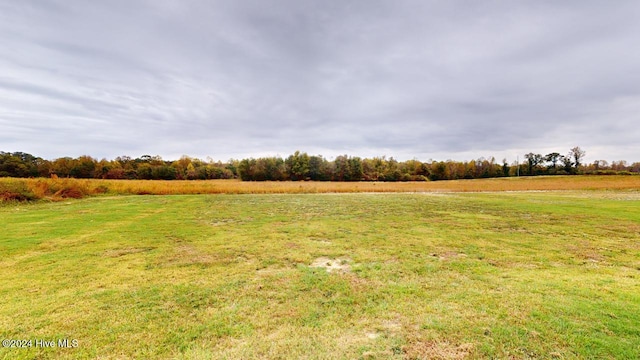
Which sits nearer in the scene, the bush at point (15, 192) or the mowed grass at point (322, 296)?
the mowed grass at point (322, 296)

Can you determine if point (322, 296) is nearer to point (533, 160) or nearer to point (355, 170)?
point (355, 170)

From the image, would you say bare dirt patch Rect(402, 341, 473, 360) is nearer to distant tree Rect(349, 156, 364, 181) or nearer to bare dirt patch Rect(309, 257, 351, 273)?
bare dirt patch Rect(309, 257, 351, 273)

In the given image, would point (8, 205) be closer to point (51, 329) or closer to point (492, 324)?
point (51, 329)

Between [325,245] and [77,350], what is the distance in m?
5.09

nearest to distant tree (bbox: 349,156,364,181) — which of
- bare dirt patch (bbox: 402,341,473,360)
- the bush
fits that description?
the bush

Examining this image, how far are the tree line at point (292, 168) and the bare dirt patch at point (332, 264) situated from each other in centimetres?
6818

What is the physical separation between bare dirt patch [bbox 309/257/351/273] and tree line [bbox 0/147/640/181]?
68176 millimetres

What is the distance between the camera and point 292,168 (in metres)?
75.0

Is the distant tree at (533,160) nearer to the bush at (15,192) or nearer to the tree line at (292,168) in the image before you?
the tree line at (292,168)

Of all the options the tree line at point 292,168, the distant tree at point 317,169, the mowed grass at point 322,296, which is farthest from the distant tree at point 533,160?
the mowed grass at point 322,296

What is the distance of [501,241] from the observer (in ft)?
24.2

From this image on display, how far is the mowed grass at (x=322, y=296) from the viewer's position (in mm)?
2701

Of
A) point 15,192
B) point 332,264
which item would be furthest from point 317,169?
point 332,264

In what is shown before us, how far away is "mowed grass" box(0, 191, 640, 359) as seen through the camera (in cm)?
270
